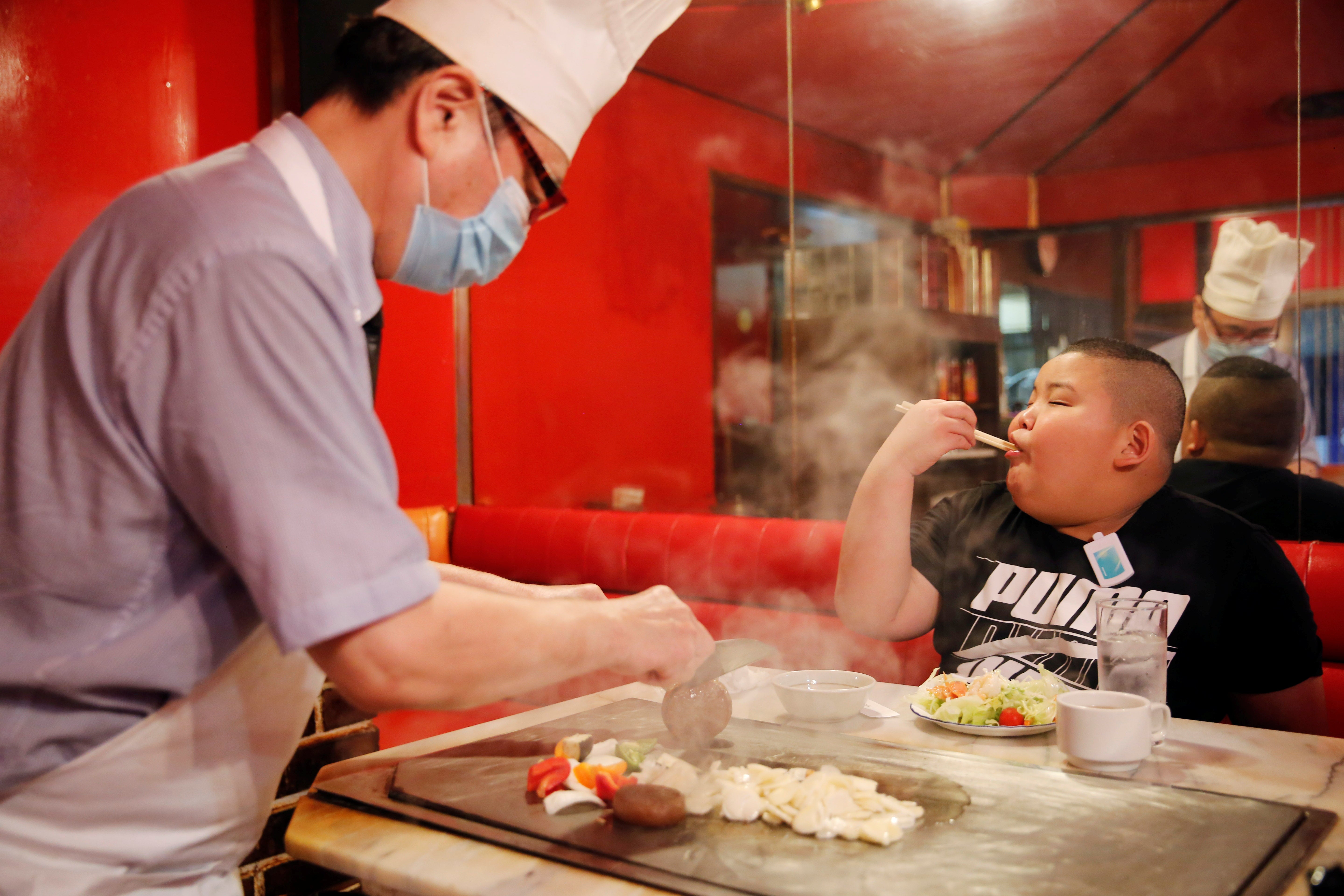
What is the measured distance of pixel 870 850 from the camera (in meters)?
0.94

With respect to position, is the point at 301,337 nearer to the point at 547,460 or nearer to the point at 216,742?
the point at 216,742

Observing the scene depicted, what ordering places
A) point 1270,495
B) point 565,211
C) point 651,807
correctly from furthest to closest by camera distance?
point 565,211 → point 1270,495 → point 651,807

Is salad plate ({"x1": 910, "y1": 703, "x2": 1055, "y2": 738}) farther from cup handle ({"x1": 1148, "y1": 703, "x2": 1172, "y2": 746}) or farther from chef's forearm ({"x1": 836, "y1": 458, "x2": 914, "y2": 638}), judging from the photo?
chef's forearm ({"x1": 836, "y1": 458, "x2": 914, "y2": 638})

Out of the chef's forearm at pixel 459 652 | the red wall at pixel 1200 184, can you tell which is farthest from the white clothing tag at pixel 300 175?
the red wall at pixel 1200 184

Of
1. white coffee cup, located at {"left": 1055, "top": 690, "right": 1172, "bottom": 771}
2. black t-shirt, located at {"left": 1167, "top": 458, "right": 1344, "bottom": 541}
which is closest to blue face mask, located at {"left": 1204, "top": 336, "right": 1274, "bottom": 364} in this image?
black t-shirt, located at {"left": 1167, "top": 458, "right": 1344, "bottom": 541}

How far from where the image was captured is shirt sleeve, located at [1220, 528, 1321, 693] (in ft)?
5.29

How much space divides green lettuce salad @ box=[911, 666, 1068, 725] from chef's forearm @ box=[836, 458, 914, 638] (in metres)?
0.36

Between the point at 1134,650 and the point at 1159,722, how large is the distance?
10cm

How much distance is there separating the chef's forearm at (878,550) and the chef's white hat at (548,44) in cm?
94

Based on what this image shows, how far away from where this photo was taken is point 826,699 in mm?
1432

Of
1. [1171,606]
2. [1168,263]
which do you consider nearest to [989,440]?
[1171,606]

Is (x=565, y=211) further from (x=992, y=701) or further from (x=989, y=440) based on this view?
(x=992, y=701)

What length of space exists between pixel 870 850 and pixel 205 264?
85cm

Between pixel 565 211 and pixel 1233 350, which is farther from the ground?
pixel 565 211
